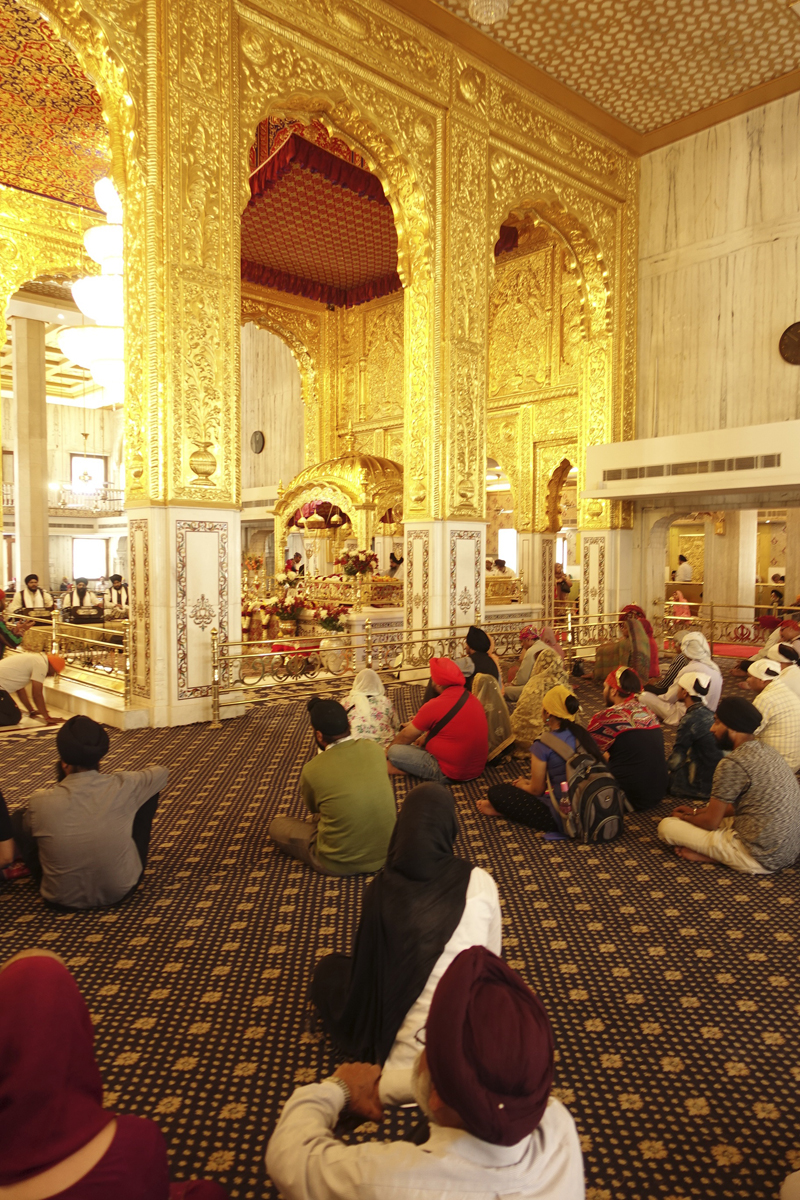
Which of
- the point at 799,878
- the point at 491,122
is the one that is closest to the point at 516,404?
the point at 491,122

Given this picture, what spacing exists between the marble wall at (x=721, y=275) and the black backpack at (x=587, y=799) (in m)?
6.72

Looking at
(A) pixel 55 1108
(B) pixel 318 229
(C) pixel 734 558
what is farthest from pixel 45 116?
(C) pixel 734 558

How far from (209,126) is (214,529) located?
3.06 meters

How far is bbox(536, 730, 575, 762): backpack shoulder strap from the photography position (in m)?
3.47

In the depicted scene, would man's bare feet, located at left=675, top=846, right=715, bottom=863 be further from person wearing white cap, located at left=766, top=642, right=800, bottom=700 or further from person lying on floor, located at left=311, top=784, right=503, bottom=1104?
person lying on floor, located at left=311, top=784, right=503, bottom=1104

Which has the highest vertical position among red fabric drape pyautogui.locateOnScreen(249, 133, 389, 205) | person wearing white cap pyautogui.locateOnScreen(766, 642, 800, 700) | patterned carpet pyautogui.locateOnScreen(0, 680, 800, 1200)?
red fabric drape pyautogui.locateOnScreen(249, 133, 389, 205)

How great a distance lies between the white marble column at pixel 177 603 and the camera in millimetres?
5746

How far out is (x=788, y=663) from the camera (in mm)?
4629

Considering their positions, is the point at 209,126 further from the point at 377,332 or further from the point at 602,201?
the point at 377,332

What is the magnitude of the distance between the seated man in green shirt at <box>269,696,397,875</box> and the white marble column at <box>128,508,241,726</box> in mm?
2969

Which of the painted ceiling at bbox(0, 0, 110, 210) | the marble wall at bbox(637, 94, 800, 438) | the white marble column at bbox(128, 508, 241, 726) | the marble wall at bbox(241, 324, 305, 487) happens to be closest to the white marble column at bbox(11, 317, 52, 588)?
the painted ceiling at bbox(0, 0, 110, 210)

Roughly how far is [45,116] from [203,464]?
4603 millimetres

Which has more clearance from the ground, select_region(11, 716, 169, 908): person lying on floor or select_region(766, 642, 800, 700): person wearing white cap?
select_region(766, 642, 800, 700): person wearing white cap

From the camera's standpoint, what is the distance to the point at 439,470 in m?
7.66
